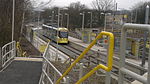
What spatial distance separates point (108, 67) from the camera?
111 inches

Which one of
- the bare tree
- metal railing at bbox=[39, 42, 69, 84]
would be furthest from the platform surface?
the bare tree

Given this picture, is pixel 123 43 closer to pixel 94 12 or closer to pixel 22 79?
pixel 22 79

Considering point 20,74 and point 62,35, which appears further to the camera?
point 62,35

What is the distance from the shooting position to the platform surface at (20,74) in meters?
8.09

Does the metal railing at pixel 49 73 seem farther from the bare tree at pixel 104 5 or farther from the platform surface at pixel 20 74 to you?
the bare tree at pixel 104 5

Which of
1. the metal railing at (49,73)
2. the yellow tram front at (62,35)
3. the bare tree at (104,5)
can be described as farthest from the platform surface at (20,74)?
the bare tree at (104,5)

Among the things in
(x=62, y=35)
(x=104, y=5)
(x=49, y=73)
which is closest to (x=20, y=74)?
(x=49, y=73)

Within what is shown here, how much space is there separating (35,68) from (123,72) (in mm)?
7967

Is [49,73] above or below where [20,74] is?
above

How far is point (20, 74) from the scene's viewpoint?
356 inches

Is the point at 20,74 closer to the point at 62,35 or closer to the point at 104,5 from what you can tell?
the point at 62,35

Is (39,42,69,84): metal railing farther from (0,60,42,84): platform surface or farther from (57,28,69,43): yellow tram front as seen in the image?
(57,28,69,43): yellow tram front

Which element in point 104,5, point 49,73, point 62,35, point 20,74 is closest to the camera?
point 49,73

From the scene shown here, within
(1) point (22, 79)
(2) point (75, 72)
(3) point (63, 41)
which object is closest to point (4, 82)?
(1) point (22, 79)
